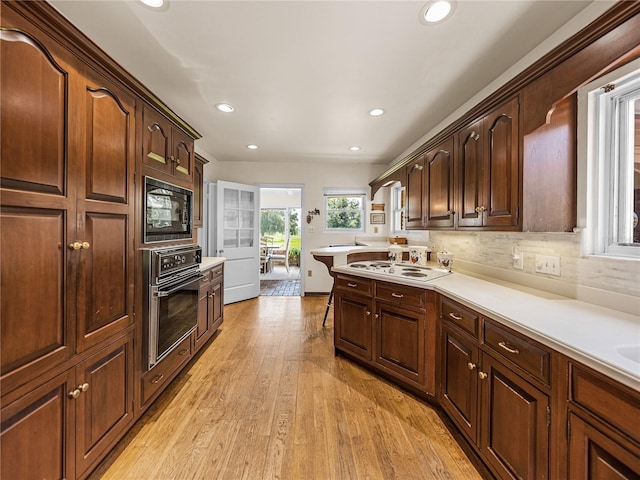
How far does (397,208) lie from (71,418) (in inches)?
182

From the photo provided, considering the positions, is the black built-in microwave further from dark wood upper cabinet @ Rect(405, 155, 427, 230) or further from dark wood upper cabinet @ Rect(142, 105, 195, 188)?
dark wood upper cabinet @ Rect(405, 155, 427, 230)

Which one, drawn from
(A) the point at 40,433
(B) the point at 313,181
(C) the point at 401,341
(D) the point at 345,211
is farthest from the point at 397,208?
(A) the point at 40,433

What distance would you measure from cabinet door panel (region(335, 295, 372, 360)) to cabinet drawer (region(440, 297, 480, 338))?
66 cm

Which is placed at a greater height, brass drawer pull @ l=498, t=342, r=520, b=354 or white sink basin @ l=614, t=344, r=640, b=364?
white sink basin @ l=614, t=344, r=640, b=364

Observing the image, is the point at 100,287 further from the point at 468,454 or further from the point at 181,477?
the point at 468,454

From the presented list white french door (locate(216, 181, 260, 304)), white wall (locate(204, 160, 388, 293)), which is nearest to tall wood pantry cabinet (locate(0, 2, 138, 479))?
white french door (locate(216, 181, 260, 304))

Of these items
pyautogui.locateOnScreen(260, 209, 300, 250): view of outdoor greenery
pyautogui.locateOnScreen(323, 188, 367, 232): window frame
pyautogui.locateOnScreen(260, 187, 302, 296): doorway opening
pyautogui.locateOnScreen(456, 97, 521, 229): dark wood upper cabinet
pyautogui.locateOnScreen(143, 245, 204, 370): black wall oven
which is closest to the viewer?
pyautogui.locateOnScreen(456, 97, 521, 229): dark wood upper cabinet

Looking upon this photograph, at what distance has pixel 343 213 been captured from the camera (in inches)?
200

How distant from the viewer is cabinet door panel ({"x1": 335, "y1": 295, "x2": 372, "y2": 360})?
2.29 m

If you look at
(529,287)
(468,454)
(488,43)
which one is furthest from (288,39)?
(468,454)

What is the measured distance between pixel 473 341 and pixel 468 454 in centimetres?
67

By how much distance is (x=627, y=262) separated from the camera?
4.00 ft

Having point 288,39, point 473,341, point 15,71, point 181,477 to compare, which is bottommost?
point 181,477

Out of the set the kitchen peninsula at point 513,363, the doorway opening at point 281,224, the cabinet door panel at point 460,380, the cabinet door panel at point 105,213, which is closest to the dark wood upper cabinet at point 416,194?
the kitchen peninsula at point 513,363
